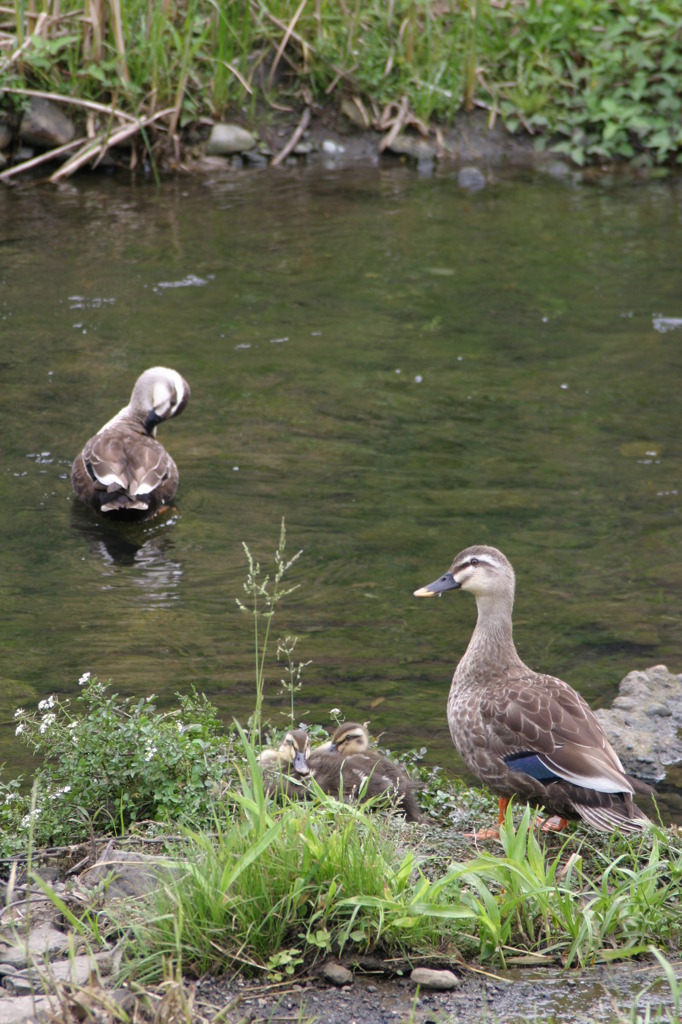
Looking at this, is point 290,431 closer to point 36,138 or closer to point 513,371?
point 513,371

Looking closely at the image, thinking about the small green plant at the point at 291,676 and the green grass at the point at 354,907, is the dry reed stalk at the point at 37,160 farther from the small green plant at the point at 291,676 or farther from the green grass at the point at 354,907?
the green grass at the point at 354,907

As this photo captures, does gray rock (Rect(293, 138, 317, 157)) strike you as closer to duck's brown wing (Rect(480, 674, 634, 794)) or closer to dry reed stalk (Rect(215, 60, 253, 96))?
dry reed stalk (Rect(215, 60, 253, 96))

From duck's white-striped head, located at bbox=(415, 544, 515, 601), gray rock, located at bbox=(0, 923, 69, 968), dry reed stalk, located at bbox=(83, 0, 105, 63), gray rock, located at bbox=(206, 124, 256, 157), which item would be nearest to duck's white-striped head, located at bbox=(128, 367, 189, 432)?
duck's white-striped head, located at bbox=(415, 544, 515, 601)

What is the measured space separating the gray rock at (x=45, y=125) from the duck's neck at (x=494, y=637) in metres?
10.3

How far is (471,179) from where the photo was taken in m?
14.9

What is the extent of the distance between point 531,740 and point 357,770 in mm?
710

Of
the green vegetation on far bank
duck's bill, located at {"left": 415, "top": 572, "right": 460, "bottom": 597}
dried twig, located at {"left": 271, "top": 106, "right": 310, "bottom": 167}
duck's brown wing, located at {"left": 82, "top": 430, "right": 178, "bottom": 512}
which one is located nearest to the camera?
duck's bill, located at {"left": 415, "top": 572, "right": 460, "bottom": 597}

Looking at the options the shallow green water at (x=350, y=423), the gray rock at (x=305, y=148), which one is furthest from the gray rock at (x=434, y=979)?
the gray rock at (x=305, y=148)

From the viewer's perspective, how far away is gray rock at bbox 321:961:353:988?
11.9ft

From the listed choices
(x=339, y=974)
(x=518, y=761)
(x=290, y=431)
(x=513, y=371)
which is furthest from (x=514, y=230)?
(x=339, y=974)

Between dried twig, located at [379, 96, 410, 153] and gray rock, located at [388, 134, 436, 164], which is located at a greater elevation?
dried twig, located at [379, 96, 410, 153]

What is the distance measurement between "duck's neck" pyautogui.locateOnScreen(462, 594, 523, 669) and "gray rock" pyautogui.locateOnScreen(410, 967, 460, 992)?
1910 mm

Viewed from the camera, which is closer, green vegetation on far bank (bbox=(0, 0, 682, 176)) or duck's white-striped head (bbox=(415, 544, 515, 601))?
duck's white-striped head (bbox=(415, 544, 515, 601))

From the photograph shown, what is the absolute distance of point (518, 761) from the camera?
4844 millimetres
